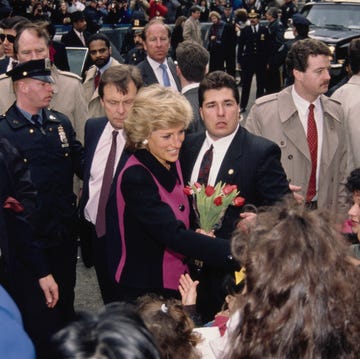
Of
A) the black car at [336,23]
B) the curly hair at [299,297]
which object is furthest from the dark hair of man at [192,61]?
the black car at [336,23]

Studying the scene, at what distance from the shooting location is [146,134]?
349 cm

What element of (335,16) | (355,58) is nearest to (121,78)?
(355,58)

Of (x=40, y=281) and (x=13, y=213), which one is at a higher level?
(x=13, y=213)

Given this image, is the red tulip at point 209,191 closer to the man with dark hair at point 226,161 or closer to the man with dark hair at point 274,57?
the man with dark hair at point 226,161

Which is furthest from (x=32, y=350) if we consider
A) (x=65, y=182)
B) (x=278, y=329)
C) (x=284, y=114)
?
(x=284, y=114)

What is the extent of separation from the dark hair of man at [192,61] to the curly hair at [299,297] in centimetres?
368

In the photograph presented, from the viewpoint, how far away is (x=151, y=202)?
335 centimetres

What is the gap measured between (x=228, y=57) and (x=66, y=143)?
40.5 ft

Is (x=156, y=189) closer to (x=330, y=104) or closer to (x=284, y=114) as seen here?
(x=284, y=114)

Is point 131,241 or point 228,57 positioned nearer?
point 131,241

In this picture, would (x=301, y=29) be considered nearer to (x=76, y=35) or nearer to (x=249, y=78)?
(x=249, y=78)

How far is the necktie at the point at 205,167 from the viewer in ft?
12.3

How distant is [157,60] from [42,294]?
3.80 metres

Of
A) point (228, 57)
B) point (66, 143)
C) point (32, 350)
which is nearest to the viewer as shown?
point (32, 350)
